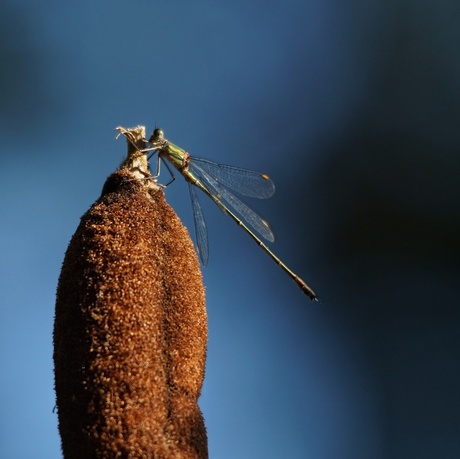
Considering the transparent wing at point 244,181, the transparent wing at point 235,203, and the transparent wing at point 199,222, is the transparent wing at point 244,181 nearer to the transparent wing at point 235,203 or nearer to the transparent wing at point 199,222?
the transparent wing at point 235,203

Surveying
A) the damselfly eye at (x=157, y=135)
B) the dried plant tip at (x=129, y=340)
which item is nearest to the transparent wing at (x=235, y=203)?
the damselfly eye at (x=157, y=135)

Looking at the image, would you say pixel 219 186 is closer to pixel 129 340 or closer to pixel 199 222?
pixel 199 222

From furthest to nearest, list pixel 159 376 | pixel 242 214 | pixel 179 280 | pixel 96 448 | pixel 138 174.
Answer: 1. pixel 242 214
2. pixel 138 174
3. pixel 179 280
4. pixel 159 376
5. pixel 96 448

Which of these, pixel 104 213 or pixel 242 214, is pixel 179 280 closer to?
pixel 104 213

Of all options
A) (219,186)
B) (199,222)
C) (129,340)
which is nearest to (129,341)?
(129,340)

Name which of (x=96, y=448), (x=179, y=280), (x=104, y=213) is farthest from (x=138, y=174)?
(x=96, y=448)
